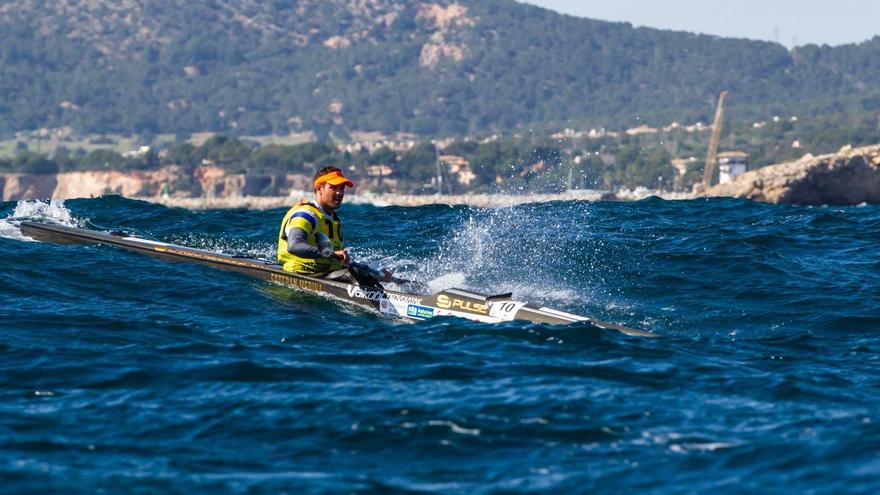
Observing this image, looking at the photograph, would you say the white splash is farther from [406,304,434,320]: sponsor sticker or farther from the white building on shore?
the white building on shore

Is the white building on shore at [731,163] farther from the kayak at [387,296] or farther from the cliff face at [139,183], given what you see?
the kayak at [387,296]

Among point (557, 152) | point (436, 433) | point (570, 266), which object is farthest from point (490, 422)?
point (557, 152)

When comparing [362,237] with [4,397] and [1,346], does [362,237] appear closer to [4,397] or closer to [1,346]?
[1,346]

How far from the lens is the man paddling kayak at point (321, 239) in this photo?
16.6 m

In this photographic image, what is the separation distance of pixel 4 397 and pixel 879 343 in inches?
349

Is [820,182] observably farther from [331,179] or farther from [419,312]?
[419,312]

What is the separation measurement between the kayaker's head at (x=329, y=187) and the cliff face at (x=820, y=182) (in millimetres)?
46147

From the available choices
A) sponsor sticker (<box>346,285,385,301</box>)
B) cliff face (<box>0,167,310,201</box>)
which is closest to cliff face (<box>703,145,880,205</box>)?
sponsor sticker (<box>346,285,385,301</box>)

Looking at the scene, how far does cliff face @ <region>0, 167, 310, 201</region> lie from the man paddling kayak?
16253 centimetres

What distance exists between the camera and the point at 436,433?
10148 millimetres

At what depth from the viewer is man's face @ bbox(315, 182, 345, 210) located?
16.7 m

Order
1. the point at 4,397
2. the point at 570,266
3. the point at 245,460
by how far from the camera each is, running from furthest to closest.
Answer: the point at 570,266 < the point at 4,397 < the point at 245,460

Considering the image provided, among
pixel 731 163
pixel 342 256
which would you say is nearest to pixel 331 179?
pixel 342 256

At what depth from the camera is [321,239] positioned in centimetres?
1686
